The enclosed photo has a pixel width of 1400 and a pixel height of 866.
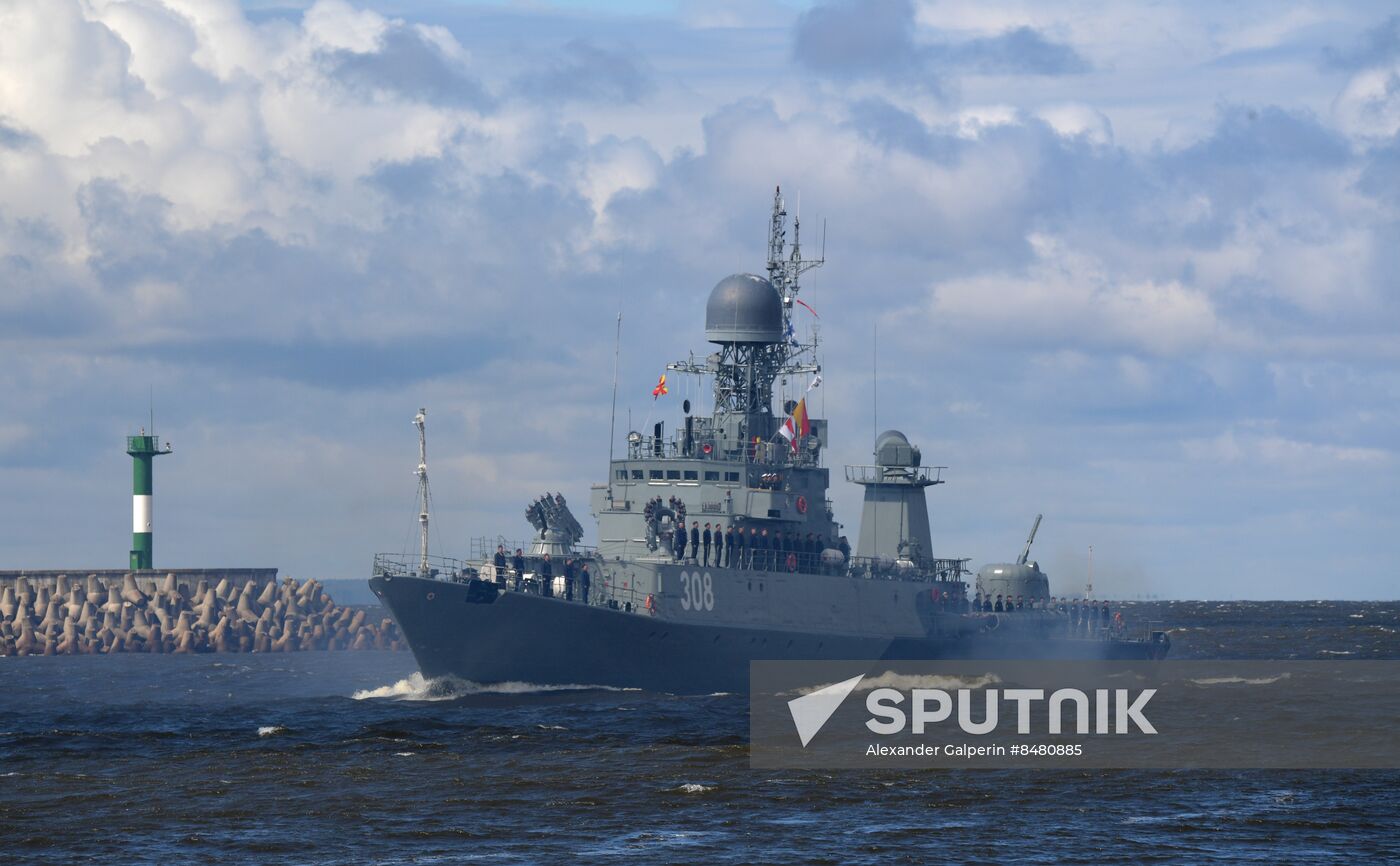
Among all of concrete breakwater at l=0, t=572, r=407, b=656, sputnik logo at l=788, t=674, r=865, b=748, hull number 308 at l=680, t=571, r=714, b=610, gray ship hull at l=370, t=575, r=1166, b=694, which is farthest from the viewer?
concrete breakwater at l=0, t=572, r=407, b=656

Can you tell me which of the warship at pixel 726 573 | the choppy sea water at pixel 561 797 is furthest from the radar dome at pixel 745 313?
the choppy sea water at pixel 561 797

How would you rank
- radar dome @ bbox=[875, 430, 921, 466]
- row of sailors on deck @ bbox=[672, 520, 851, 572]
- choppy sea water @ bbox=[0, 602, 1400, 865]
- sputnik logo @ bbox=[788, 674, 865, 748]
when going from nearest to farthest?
choppy sea water @ bbox=[0, 602, 1400, 865], sputnik logo @ bbox=[788, 674, 865, 748], row of sailors on deck @ bbox=[672, 520, 851, 572], radar dome @ bbox=[875, 430, 921, 466]

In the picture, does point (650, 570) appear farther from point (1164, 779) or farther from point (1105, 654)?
point (1105, 654)

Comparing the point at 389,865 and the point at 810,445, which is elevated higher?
the point at 810,445

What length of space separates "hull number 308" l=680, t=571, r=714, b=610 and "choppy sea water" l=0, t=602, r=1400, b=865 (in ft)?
7.97

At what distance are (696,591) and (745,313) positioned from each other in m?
9.58

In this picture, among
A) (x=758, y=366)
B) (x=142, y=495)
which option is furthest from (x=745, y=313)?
(x=142, y=495)

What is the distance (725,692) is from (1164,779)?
1543cm

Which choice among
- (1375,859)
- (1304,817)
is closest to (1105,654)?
(1304,817)

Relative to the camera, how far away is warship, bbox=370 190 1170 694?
42.3m

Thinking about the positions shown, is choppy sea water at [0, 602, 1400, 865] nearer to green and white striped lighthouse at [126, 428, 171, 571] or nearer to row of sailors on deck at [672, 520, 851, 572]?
row of sailors on deck at [672, 520, 851, 572]

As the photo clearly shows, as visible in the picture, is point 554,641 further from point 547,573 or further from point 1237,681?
point 1237,681

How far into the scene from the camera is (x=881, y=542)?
5512 centimetres

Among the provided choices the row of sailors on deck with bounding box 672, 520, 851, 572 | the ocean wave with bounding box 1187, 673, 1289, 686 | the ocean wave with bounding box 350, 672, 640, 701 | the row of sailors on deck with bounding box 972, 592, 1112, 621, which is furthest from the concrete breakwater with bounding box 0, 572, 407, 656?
the ocean wave with bounding box 1187, 673, 1289, 686
